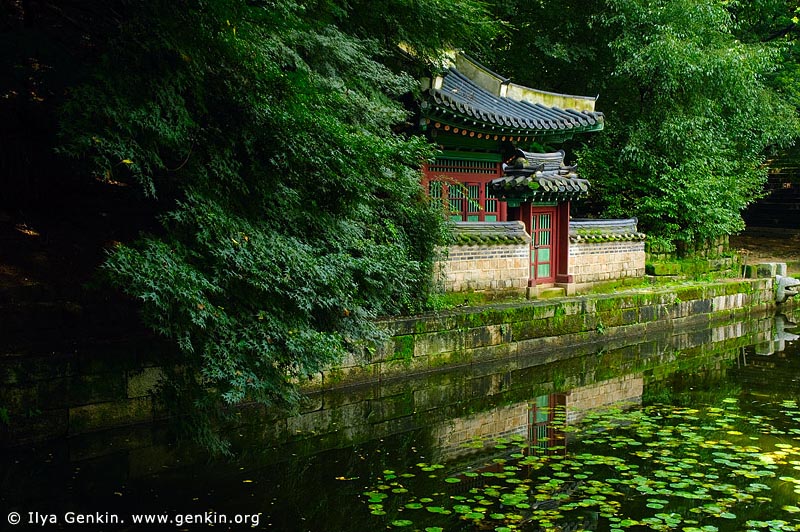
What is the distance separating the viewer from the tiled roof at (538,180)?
14914 mm

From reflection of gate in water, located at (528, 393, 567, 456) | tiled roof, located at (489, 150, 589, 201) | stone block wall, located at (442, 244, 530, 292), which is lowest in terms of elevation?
reflection of gate in water, located at (528, 393, 567, 456)

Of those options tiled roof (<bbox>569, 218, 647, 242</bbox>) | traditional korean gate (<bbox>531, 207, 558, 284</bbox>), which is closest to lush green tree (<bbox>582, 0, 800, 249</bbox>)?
tiled roof (<bbox>569, 218, 647, 242</bbox>)

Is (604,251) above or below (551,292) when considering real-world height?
above

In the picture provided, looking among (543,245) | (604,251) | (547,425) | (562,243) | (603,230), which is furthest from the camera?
(603,230)

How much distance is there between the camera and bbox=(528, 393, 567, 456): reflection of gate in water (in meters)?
8.43

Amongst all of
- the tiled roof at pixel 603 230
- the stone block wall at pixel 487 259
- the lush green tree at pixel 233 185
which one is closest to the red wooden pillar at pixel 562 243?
the tiled roof at pixel 603 230

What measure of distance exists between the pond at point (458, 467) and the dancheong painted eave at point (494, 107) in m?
5.08

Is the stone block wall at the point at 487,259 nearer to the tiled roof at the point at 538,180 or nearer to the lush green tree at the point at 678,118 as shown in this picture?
the tiled roof at the point at 538,180

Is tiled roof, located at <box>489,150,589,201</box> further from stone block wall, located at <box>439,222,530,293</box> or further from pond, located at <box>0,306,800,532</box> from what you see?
pond, located at <box>0,306,800,532</box>

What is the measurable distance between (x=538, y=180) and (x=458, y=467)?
27.3 feet

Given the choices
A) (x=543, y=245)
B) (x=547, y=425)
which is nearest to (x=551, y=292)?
(x=543, y=245)

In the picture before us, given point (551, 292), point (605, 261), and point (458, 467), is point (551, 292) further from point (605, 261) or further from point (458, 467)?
point (458, 467)

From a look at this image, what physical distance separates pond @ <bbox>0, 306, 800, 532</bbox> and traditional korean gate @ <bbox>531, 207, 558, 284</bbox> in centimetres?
435

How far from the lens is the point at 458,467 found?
782 centimetres
